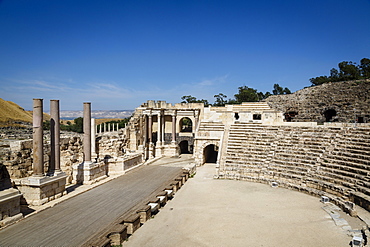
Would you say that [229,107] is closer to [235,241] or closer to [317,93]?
[317,93]

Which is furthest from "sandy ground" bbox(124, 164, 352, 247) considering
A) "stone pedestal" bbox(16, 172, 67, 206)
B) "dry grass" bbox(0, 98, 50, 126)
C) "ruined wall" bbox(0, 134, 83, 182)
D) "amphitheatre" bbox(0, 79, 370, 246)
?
"dry grass" bbox(0, 98, 50, 126)

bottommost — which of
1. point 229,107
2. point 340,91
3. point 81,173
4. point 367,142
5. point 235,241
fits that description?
point 235,241

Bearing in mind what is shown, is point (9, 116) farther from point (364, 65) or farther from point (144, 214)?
point (364, 65)

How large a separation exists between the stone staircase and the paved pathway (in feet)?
18.2

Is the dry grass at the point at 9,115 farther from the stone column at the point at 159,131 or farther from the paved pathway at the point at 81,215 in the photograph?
the paved pathway at the point at 81,215

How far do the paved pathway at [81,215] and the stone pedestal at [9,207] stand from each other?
0.80ft

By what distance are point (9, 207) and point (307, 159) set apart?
47.4 feet

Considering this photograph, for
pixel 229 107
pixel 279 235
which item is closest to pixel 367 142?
pixel 279 235

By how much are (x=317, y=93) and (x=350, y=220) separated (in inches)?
1119

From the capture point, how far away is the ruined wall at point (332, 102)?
94.0ft

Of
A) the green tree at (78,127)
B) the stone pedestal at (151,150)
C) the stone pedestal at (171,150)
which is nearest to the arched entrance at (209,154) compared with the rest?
the stone pedestal at (171,150)

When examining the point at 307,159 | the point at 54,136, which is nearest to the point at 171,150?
the point at 307,159

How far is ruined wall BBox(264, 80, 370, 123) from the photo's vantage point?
28.7 m

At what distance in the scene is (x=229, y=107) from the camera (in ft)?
93.2
